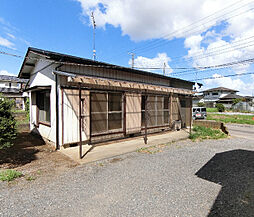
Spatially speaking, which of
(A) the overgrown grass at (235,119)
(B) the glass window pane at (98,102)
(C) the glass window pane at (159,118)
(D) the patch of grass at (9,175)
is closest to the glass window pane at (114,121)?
(B) the glass window pane at (98,102)

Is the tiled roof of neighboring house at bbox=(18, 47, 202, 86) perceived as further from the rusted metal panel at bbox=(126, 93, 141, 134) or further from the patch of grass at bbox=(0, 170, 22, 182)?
the patch of grass at bbox=(0, 170, 22, 182)

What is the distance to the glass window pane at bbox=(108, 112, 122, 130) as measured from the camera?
6.59 m

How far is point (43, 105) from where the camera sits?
7.03 metres

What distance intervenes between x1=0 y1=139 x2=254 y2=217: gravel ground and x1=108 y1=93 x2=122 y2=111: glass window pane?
277 cm

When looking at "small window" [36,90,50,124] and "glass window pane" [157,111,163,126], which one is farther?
"glass window pane" [157,111,163,126]

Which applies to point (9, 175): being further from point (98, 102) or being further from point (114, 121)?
point (114, 121)

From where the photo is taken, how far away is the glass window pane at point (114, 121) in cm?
659

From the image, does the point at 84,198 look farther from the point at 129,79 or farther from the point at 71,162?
the point at 129,79

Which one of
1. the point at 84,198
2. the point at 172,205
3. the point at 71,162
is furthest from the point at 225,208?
the point at 71,162

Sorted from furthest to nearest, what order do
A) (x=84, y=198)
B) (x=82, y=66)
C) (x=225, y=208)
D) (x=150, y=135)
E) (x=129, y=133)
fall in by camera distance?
(x=150, y=135), (x=129, y=133), (x=82, y=66), (x=84, y=198), (x=225, y=208)

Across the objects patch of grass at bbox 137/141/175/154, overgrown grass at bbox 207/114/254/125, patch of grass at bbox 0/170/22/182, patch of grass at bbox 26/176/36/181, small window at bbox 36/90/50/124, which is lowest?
overgrown grass at bbox 207/114/254/125

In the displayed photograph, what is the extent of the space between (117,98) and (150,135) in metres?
2.83

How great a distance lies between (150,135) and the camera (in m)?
8.06

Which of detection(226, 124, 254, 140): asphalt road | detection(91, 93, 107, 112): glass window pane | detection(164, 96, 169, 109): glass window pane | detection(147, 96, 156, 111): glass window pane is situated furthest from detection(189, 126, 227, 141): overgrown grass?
detection(91, 93, 107, 112): glass window pane
